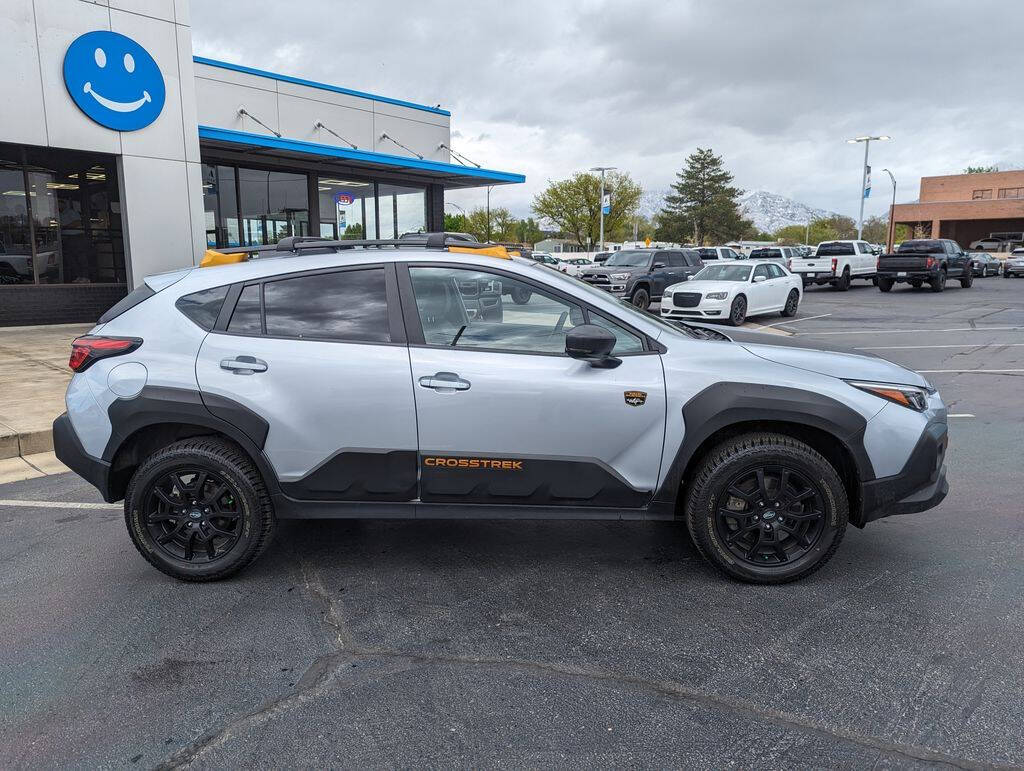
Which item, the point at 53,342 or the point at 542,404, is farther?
the point at 53,342

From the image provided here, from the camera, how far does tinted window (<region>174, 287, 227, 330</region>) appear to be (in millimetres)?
3840

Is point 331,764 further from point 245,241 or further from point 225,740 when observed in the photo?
point 245,241

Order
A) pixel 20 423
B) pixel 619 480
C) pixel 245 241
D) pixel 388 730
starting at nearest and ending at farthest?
1. pixel 388 730
2. pixel 619 480
3. pixel 20 423
4. pixel 245 241

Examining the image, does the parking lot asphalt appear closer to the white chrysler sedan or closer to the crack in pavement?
the crack in pavement

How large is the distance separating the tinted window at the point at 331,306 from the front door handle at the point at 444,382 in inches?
12.6

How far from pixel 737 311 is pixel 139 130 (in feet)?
42.7

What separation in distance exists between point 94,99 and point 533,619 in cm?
1348

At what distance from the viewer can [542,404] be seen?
11.8 ft

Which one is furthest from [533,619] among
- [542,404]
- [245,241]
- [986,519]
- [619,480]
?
[245,241]

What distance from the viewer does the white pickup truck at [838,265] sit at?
29.6 metres

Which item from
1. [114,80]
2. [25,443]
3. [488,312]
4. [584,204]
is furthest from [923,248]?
[584,204]

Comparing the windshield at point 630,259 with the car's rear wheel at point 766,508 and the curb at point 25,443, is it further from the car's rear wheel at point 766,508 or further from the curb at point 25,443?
the car's rear wheel at point 766,508

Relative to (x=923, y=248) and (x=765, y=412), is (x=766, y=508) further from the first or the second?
(x=923, y=248)

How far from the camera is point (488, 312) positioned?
384 centimetres
